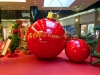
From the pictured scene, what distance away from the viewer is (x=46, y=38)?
199cm

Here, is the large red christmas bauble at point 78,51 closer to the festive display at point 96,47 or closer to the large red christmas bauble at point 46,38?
the festive display at point 96,47

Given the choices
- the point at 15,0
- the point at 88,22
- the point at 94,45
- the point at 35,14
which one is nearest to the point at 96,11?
the point at 88,22

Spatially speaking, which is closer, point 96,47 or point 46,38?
point 96,47

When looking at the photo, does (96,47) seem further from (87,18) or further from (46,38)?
(87,18)

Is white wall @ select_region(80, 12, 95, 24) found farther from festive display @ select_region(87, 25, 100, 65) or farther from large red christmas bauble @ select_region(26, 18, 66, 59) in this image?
large red christmas bauble @ select_region(26, 18, 66, 59)

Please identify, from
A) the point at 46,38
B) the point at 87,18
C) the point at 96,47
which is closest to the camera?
the point at 96,47

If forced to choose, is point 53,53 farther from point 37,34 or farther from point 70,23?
point 70,23

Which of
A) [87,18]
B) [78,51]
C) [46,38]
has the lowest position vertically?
[78,51]

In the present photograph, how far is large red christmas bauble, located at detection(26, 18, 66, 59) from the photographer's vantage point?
2004 mm

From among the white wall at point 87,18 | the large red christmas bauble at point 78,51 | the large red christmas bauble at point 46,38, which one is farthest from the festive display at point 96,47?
the white wall at point 87,18

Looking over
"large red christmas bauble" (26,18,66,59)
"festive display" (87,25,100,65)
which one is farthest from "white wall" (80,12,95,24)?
"large red christmas bauble" (26,18,66,59)

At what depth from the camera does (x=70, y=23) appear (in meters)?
10.7

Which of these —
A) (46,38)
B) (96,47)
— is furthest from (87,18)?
(46,38)

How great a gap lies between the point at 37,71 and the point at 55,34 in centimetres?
77
